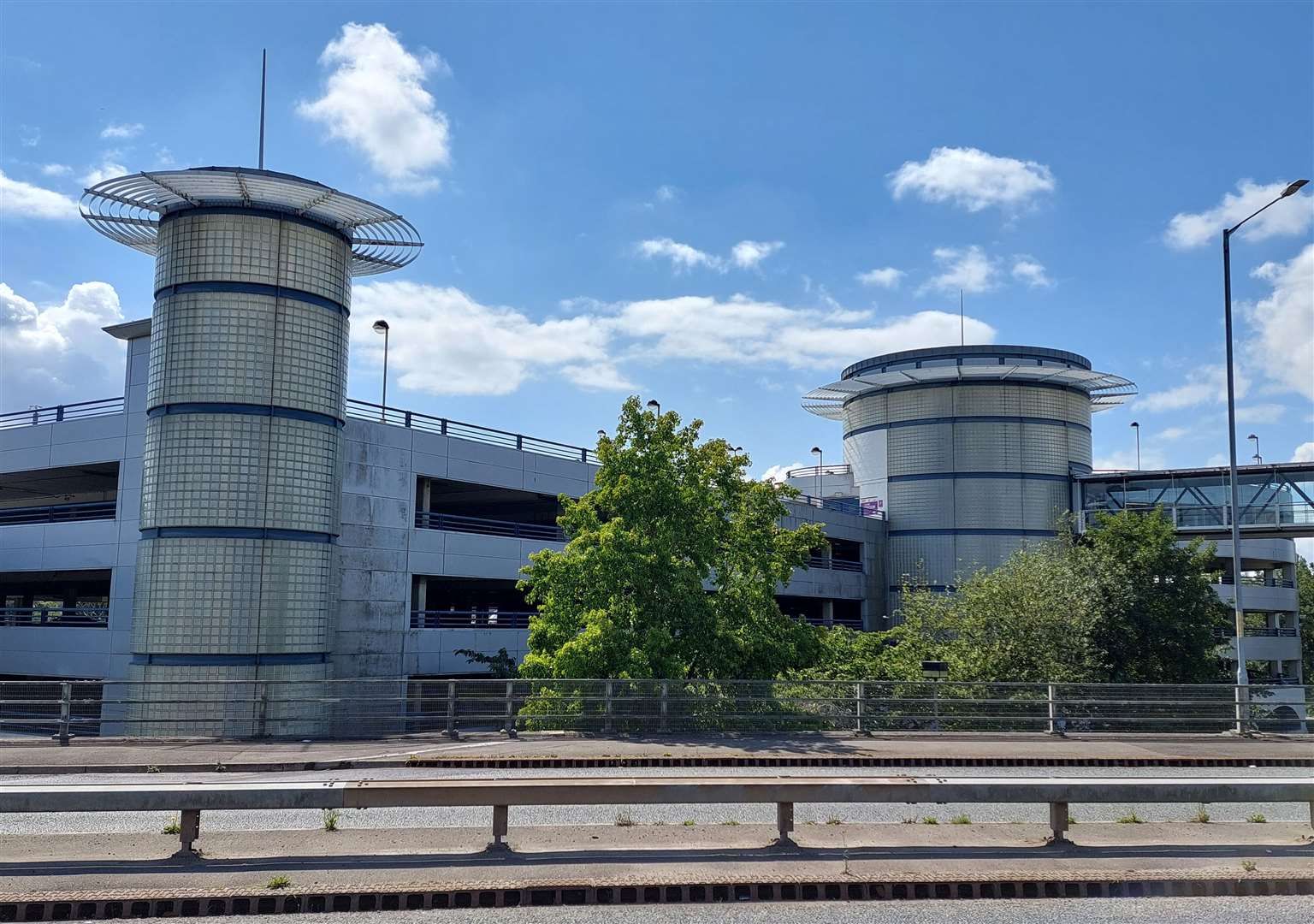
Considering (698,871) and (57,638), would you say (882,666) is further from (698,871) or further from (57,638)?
(57,638)

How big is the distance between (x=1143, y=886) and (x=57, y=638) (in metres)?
29.2

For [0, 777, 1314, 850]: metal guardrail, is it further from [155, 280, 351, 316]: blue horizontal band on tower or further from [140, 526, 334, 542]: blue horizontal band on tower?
[155, 280, 351, 316]: blue horizontal band on tower

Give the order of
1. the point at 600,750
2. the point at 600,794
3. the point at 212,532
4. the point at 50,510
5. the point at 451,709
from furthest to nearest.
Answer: the point at 50,510 < the point at 212,532 < the point at 451,709 < the point at 600,750 < the point at 600,794

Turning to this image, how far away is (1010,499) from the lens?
47125 mm

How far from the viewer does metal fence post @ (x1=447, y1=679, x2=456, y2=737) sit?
19906mm

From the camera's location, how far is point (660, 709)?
816 inches

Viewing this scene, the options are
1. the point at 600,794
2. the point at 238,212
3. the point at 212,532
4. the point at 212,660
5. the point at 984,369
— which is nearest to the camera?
the point at 600,794

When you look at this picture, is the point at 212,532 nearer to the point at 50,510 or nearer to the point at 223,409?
the point at 223,409

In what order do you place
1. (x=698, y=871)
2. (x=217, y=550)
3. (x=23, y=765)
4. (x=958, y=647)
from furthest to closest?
(x=958, y=647)
(x=217, y=550)
(x=23, y=765)
(x=698, y=871)

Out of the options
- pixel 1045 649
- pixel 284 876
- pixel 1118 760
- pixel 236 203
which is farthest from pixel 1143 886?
pixel 236 203

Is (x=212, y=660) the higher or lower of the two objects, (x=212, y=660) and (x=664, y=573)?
the lower

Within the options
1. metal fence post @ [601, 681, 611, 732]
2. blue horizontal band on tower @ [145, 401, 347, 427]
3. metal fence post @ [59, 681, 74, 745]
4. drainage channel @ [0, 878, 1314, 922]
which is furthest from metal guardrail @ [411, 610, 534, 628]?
drainage channel @ [0, 878, 1314, 922]

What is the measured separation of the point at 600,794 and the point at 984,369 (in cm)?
4060

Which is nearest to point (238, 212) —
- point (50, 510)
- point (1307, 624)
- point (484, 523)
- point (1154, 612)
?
point (484, 523)
